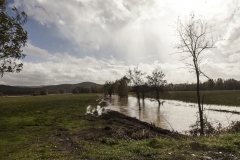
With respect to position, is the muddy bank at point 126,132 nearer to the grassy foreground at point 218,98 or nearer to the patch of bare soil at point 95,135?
the patch of bare soil at point 95,135

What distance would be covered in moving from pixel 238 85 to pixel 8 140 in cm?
16849

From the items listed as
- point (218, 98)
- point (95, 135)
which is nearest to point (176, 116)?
point (95, 135)

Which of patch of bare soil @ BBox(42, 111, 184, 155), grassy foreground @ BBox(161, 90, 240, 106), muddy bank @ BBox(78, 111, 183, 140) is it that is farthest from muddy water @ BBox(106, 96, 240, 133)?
grassy foreground @ BBox(161, 90, 240, 106)

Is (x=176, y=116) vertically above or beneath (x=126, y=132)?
beneath

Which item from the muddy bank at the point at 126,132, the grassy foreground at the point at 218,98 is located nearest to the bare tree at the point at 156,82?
the grassy foreground at the point at 218,98

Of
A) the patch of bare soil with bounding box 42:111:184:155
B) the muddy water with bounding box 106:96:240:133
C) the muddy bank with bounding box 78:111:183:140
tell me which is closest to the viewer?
the patch of bare soil with bounding box 42:111:184:155

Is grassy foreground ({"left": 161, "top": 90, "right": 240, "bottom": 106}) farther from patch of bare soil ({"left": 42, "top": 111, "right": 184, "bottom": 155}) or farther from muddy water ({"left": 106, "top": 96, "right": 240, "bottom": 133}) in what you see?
patch of bare soil ({"left": 42, "top": 111, "right": 184, "bottom": 155})

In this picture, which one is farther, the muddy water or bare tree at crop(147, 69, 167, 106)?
bare tree at crop(147, 69, 167, 106)

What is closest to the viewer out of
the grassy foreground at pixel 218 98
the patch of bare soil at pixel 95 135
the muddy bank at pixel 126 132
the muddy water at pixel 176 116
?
the patch of bare soil at pixel 95 135

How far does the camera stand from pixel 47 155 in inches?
383

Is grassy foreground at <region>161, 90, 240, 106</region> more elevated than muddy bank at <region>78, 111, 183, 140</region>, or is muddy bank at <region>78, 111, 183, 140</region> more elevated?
grassy foreground at <region>161, 90, 240, 106</region>

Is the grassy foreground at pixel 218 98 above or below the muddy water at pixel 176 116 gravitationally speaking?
above

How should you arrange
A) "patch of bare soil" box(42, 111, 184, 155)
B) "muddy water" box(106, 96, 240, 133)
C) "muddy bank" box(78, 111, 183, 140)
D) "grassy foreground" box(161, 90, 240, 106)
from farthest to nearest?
1. "grassy foreground" box(161, 90, 240, 106)
2. "muddy water" box(106, 96, 240, 133)
3. "muddy bank" box(78, 111, 183, 140)
4. "patch of bare soil" box(42, 111, 184, 155)

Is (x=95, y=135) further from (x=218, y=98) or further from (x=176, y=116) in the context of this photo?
(x=218, y=98)
